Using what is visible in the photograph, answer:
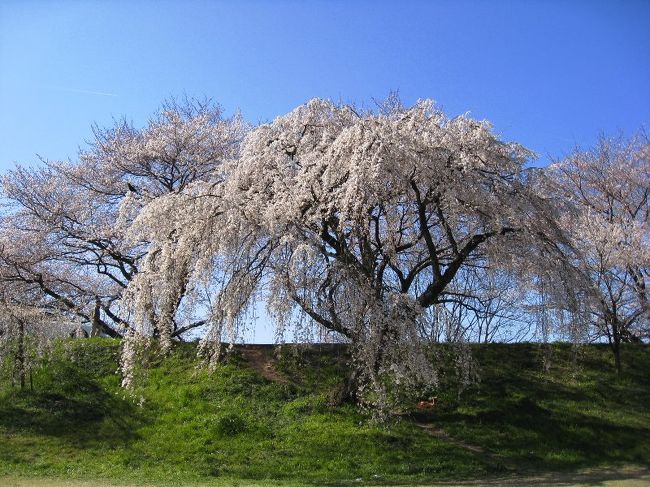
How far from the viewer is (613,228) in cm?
1928

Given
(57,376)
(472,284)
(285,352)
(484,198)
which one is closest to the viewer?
(484,198)

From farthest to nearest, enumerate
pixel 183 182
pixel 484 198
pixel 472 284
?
pixel 183 182 < pixel 472 284 < pixel 484 198

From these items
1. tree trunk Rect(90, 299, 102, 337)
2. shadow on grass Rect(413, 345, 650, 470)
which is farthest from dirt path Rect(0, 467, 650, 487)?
tree trunk Rect(90, 299, 102, 337)

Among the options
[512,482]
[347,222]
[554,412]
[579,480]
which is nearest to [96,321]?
[347,222]

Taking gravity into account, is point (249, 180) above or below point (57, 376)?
above

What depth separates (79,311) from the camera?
18609 mm

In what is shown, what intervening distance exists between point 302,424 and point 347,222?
5.42 metres

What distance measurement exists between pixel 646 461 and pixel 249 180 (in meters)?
10.5

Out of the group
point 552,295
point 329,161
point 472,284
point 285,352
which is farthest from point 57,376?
point 552,295

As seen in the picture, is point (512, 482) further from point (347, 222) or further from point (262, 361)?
point (262, 361)

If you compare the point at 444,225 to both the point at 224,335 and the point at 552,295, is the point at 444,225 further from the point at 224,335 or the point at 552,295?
the point at 224,335

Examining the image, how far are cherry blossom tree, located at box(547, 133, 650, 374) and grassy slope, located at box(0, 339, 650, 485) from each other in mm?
1930

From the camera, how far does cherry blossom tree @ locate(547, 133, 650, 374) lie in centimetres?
1709

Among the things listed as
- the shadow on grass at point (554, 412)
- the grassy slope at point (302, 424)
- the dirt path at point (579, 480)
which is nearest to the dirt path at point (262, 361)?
the grassy slope at point (302, 424)
